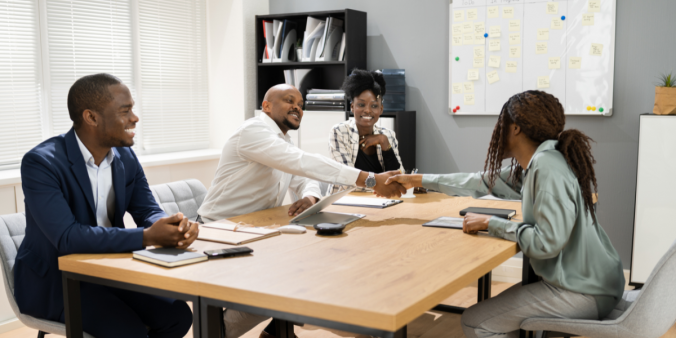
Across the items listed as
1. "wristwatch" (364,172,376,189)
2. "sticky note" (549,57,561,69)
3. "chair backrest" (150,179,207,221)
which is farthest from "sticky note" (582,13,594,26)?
"chair backrest" (150,179,207,221)

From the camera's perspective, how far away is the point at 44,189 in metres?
1.85

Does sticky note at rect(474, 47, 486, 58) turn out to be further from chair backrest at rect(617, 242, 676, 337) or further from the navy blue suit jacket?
the navy blue suit jacket

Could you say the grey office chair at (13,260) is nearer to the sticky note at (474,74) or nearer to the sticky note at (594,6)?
the sticky note at (474,74)

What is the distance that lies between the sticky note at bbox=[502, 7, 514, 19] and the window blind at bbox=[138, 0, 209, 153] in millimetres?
2432

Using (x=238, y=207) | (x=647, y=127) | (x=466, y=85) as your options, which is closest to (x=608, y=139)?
(x=647, y=127)

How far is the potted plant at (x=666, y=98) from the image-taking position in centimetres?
349

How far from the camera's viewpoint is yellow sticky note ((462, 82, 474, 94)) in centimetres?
430

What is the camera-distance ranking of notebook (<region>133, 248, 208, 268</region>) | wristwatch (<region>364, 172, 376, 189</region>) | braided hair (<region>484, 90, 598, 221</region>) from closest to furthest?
notebook (<region>133, 248, 208, 268</region>) < braided hair (<region>484, 90, 598, 221</region>) < wristwatch (<region>364, 172, 376, 189</region>)

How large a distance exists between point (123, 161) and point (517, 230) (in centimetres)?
145

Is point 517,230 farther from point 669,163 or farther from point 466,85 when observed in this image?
point 466,85

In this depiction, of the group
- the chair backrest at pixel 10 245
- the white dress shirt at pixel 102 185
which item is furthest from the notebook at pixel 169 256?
the chair backrest at pixel 10 245

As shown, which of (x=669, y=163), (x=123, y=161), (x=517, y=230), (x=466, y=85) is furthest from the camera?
(x=466, y=85)

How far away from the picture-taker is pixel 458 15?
427 centimetres

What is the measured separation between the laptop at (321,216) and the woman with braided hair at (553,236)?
2.13 ft
